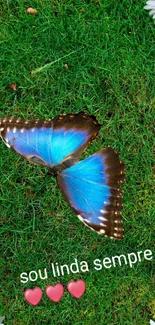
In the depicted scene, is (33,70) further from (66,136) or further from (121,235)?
(121,235)

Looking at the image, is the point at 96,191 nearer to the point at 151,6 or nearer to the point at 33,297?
the point at 33,297

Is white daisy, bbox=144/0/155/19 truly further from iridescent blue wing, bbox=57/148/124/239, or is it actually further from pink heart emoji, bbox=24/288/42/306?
pink heart emoji, bbox=24/288/42/306

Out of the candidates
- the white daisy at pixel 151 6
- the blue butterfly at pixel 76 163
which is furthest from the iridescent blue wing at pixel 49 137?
the white daisy at pixel 151 6

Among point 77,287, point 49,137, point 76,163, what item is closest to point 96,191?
point 76,163

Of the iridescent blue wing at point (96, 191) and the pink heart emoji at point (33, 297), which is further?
the pink heart emoji at point (33, 297)

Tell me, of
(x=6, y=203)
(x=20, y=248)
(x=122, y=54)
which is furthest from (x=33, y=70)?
(x=20, y=248)

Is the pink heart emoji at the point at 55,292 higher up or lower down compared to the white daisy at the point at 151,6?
lower down

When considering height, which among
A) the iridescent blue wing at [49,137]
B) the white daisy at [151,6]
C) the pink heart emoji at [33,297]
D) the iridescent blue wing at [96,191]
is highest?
the white daisy at [151,6]

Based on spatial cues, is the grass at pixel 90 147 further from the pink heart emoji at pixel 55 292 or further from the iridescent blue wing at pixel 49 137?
the iridescent blue wing at pixel 49 137

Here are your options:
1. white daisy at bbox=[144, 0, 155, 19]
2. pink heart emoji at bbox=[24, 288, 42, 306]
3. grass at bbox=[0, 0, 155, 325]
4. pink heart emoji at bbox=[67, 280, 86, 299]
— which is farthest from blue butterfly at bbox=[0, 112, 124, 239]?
white daisy at bbox=[144, 0, 155, 19]
